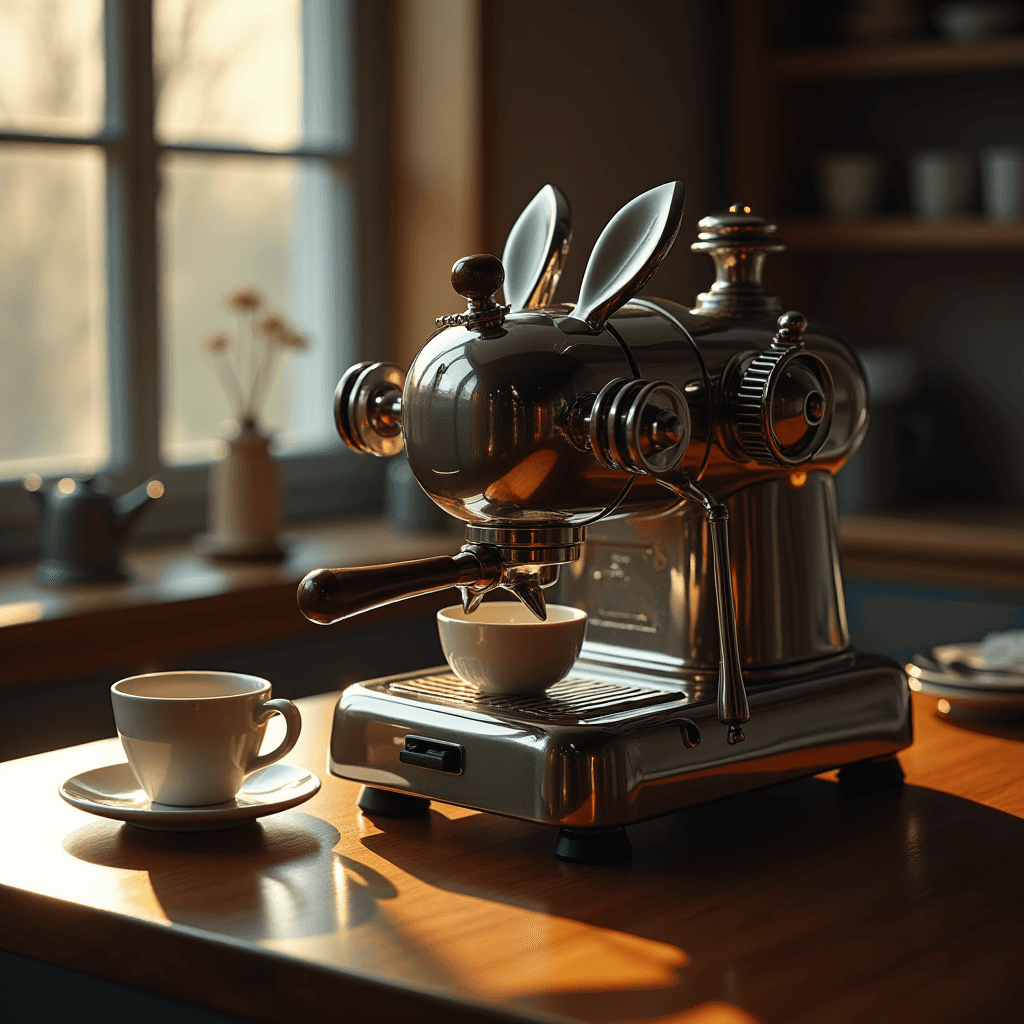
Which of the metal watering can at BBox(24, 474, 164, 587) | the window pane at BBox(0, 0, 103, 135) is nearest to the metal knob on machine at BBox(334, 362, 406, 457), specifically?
the metal watering can at BBox(24, 474, 164, 587)

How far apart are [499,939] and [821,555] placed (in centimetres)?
44

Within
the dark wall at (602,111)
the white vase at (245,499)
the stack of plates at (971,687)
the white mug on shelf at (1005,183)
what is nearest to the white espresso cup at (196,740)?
the stack of plates at (971,687)

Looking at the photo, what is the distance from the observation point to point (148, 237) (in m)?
2.58

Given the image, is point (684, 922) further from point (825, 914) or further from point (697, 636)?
point (697, 636)

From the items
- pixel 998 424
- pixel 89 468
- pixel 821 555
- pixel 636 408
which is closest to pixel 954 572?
pixel 998 424

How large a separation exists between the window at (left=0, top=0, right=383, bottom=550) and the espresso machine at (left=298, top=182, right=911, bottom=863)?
1519 millimetres

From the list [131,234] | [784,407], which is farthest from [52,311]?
[784,407]

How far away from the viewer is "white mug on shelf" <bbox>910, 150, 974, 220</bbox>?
3.08 meters

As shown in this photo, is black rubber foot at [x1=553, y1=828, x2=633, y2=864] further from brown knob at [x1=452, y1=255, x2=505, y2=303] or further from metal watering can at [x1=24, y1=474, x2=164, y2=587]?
metal watering can at [x1=24, y1=474, x2=164, y2=587]

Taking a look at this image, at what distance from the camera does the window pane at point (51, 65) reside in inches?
95.3

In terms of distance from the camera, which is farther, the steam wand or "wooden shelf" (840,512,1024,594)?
"wooden shelf" (840,512,1024,594)

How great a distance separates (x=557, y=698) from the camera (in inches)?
40.6

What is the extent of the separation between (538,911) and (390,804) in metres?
0.21

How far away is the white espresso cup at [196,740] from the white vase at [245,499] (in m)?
1.43
